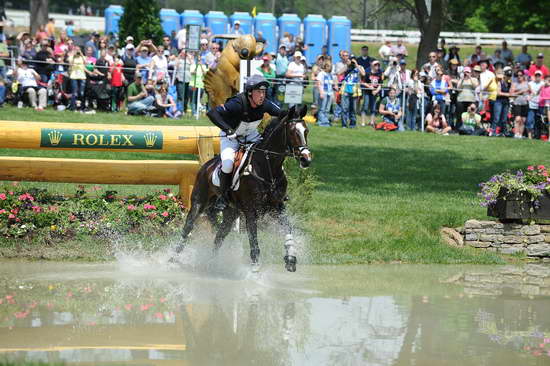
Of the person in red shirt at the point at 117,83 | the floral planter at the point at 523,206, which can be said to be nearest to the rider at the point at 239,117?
the floral planter at the point at 523,206

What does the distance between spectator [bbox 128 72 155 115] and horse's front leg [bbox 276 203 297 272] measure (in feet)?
43.2

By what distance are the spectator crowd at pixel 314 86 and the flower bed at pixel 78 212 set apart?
416 inches

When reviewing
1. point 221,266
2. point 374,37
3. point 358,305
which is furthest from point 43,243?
point 374,37

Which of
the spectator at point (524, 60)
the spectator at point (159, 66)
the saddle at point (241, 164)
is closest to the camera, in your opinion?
the saddle at point (241, 164)

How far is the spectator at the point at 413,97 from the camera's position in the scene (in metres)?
27.3

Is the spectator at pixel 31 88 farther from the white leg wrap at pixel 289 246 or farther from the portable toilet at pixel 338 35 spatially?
the portable toilet at pixel 338 35

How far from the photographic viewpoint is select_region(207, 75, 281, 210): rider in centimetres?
1212

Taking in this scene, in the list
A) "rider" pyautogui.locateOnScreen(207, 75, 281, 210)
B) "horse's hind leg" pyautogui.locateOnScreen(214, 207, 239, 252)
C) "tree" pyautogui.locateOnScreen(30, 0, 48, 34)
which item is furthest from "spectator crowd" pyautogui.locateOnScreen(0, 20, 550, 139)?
"tree" pyautogui.locateOnScreen(30, 0, 48, 34)

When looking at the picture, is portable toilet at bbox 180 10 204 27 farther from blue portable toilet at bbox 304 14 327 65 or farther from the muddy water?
the muddy water

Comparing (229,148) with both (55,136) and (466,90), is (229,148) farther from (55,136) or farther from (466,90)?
(466,90)

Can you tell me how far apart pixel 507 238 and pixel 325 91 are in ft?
41.2

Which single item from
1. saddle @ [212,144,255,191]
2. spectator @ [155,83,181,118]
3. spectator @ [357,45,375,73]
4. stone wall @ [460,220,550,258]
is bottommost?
stone wall @ [460,220,550,258]

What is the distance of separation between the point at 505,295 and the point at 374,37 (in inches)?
1602

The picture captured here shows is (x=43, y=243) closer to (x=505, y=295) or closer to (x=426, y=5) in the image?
(x=505, y=295)
